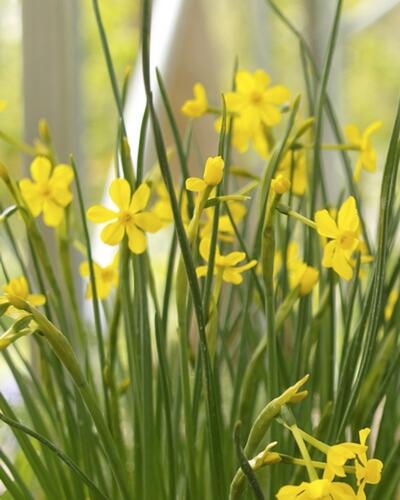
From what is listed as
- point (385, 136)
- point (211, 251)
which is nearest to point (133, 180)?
point (211, 251)

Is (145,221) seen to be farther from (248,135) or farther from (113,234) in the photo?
(248,135)

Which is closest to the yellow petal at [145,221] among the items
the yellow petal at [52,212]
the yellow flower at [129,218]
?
the yellow flower at [129,218]

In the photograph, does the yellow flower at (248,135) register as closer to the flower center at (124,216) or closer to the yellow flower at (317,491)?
the flower center at (124,216)

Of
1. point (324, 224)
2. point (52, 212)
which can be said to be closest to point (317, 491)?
point (324, 224)

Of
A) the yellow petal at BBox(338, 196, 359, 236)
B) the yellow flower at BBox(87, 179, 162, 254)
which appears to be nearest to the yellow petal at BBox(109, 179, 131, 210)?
the yellow flower at BBox(87, 179, 162, 254)

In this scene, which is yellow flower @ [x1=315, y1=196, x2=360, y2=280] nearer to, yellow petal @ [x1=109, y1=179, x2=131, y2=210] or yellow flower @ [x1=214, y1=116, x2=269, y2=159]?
yellow petal @ [x1=109, y1=179, x2=131, y2=210]

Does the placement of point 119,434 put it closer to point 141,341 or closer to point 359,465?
point 141,341
